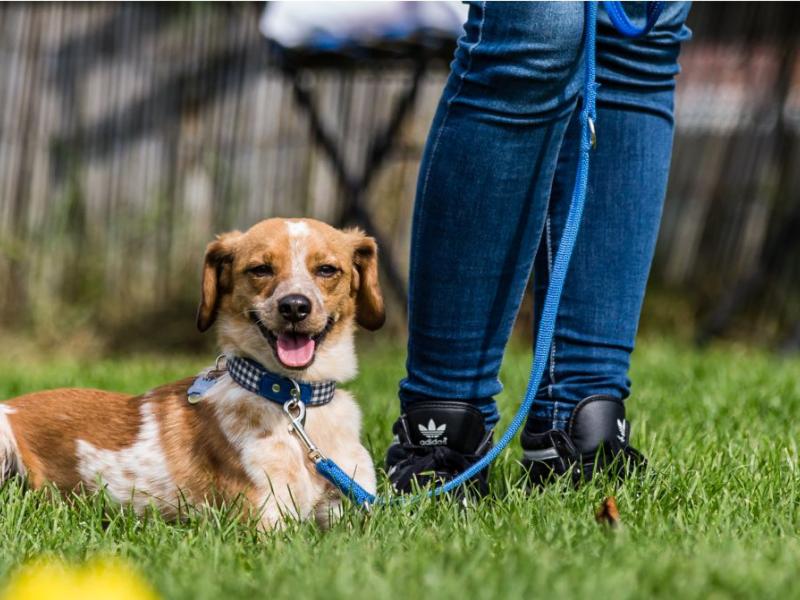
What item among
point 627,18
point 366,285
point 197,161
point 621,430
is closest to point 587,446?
point 621,430

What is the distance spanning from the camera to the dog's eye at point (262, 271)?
3.07 metres

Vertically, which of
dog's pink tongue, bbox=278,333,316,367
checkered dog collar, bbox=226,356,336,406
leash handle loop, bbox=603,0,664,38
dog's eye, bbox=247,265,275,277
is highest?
leash handle loop, bbox=603,0,664,38

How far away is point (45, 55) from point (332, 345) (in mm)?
5141

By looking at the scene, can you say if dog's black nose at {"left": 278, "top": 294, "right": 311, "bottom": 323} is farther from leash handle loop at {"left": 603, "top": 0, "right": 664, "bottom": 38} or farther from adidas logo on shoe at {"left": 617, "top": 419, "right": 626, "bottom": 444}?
leash handle loop at {"left": 603, "top": 0, "right": 664, "bottom": 38}

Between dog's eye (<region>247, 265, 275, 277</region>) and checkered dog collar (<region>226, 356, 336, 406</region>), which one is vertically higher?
dog's eye (<region>247, 265, 275, 277</region>)

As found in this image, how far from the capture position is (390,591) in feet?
5.94

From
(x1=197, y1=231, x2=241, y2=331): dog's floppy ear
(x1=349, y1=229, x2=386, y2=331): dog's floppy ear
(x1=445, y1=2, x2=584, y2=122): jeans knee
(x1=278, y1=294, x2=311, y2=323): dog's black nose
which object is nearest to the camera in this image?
(x1=445, y1=2, x2=584, y2=122): jeans knee

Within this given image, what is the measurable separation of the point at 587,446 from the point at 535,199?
67 centimetres

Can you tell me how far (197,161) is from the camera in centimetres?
747

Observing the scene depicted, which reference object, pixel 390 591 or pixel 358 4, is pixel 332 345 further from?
pixel 358 4

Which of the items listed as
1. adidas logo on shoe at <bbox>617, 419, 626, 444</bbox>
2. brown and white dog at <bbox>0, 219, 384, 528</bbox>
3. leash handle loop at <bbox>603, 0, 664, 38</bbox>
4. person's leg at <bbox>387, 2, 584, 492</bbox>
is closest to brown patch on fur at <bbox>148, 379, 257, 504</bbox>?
brown and white dog at <bbox>0, 219, 384, 528</bbox>

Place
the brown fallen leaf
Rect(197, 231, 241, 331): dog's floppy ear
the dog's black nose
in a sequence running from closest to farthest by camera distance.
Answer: the brown fallen leaf → the dog's black nose → Rect(197, 231, 241, 331): dog's floppy ear

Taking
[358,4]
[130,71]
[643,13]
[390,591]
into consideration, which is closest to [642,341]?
[358,4]

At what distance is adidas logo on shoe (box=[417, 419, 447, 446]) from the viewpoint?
292 centimetres
